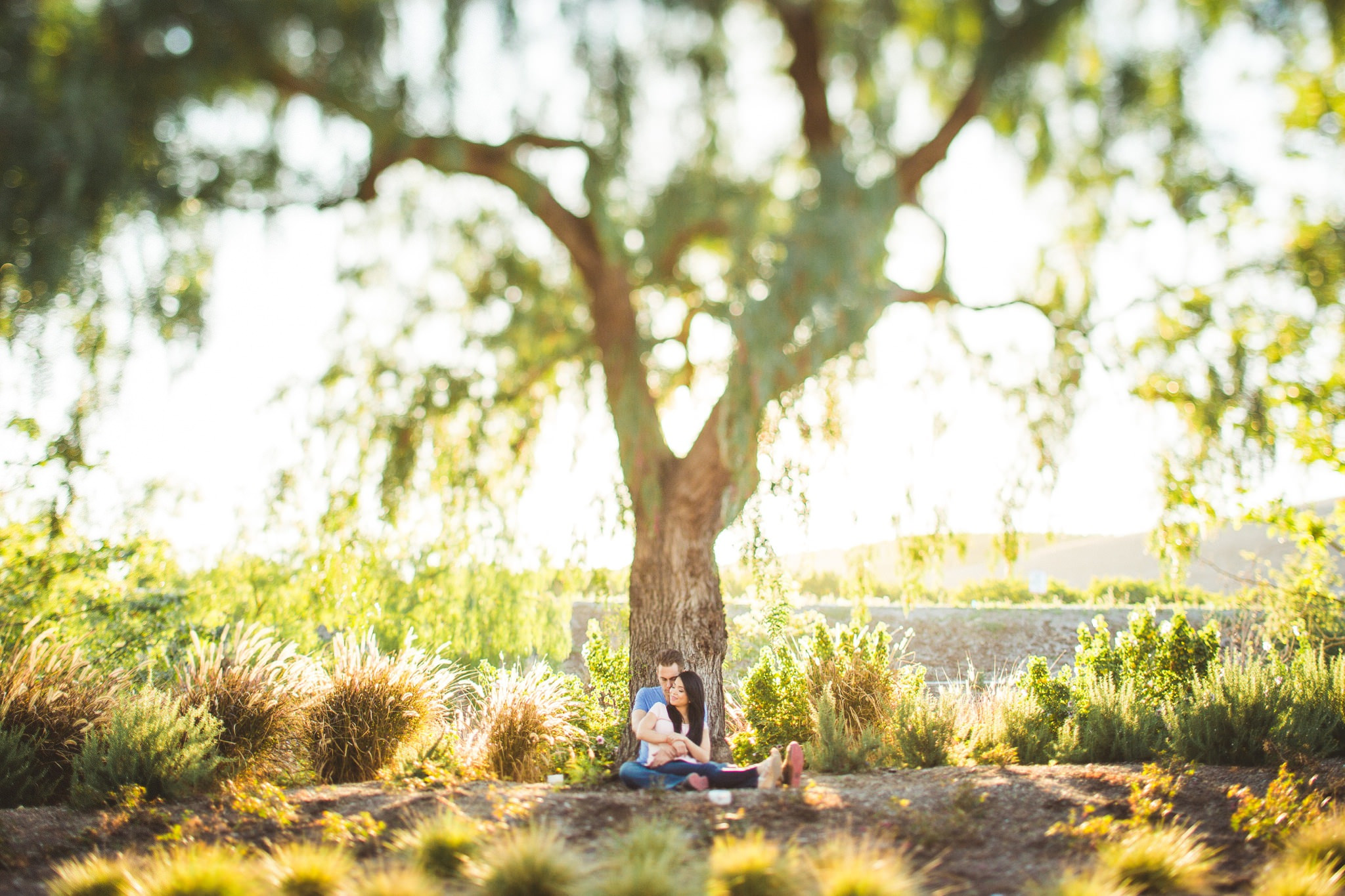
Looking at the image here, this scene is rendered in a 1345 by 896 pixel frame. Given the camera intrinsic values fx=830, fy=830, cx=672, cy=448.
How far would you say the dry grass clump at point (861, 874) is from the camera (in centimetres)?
274

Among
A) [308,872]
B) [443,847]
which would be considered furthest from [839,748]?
[308,872]

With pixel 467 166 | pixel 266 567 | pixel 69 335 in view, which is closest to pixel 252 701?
pixel 266 567

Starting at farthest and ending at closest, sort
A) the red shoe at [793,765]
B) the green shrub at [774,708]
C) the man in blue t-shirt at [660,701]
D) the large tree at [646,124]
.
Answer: the green shrub at [774,708]
the man in blue t-shirt at [660,701]
the red shoe at [793,765]
the large tree at [646,124]

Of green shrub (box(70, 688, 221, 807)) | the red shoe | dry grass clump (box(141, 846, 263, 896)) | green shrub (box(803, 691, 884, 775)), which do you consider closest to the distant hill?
green shrub (box(803, 691, 884, 775))

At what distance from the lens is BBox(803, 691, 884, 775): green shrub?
5.84 meters

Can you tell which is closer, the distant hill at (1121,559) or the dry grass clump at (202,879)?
the dry grass clump at (202,879)

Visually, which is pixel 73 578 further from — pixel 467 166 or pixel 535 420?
pixel 467 166

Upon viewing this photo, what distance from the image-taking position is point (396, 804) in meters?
4.30

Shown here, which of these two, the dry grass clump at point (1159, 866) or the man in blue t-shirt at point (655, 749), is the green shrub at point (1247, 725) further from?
the man in blue t-shirt at point (655, 749)

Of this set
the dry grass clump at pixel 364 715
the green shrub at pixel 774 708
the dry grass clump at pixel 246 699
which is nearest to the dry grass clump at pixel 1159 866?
the green shrub at pixel 774 708

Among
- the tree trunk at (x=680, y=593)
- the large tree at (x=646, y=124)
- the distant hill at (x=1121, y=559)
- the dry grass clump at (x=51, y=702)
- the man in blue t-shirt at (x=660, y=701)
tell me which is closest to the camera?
the large tree at (x=646, y=124)

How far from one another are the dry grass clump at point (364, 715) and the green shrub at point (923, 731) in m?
3.47

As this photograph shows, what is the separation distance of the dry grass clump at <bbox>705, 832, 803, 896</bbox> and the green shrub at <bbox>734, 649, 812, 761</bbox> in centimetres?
387

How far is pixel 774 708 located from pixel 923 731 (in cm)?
162
